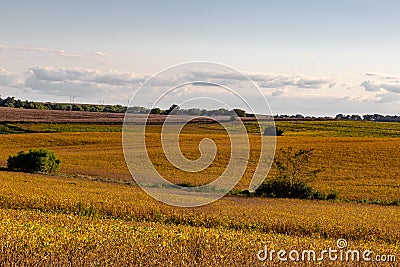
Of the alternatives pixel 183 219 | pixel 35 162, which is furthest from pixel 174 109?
pixel 35 162

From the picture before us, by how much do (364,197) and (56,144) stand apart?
4723 cm

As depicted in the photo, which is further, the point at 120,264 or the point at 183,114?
the point at 183,114

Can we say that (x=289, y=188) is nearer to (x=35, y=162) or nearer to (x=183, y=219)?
(x=183, y=219)

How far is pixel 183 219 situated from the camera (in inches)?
898

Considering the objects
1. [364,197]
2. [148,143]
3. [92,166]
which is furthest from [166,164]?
[364,197]

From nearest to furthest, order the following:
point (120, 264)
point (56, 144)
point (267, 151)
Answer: point (120, 264) < point (267, 151) < point (56, 144)

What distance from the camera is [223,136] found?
81688 millimetres

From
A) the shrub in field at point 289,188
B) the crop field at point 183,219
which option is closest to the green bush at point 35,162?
the crop field at point 183,219

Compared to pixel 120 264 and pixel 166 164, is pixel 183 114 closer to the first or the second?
pixel 120 264

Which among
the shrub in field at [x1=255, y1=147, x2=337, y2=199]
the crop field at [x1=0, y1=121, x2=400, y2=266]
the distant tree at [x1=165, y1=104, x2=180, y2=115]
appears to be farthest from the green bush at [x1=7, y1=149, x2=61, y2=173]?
the distant tree at [x1=165, y1=104, x2=180, y2=115]

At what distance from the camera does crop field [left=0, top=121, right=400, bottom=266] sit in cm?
1034

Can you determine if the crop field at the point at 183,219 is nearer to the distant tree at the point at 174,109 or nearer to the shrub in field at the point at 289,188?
the shrub in field at the point at 289,188

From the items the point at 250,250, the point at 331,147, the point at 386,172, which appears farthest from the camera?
the point at 331,147

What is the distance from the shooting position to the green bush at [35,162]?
50719 mm
